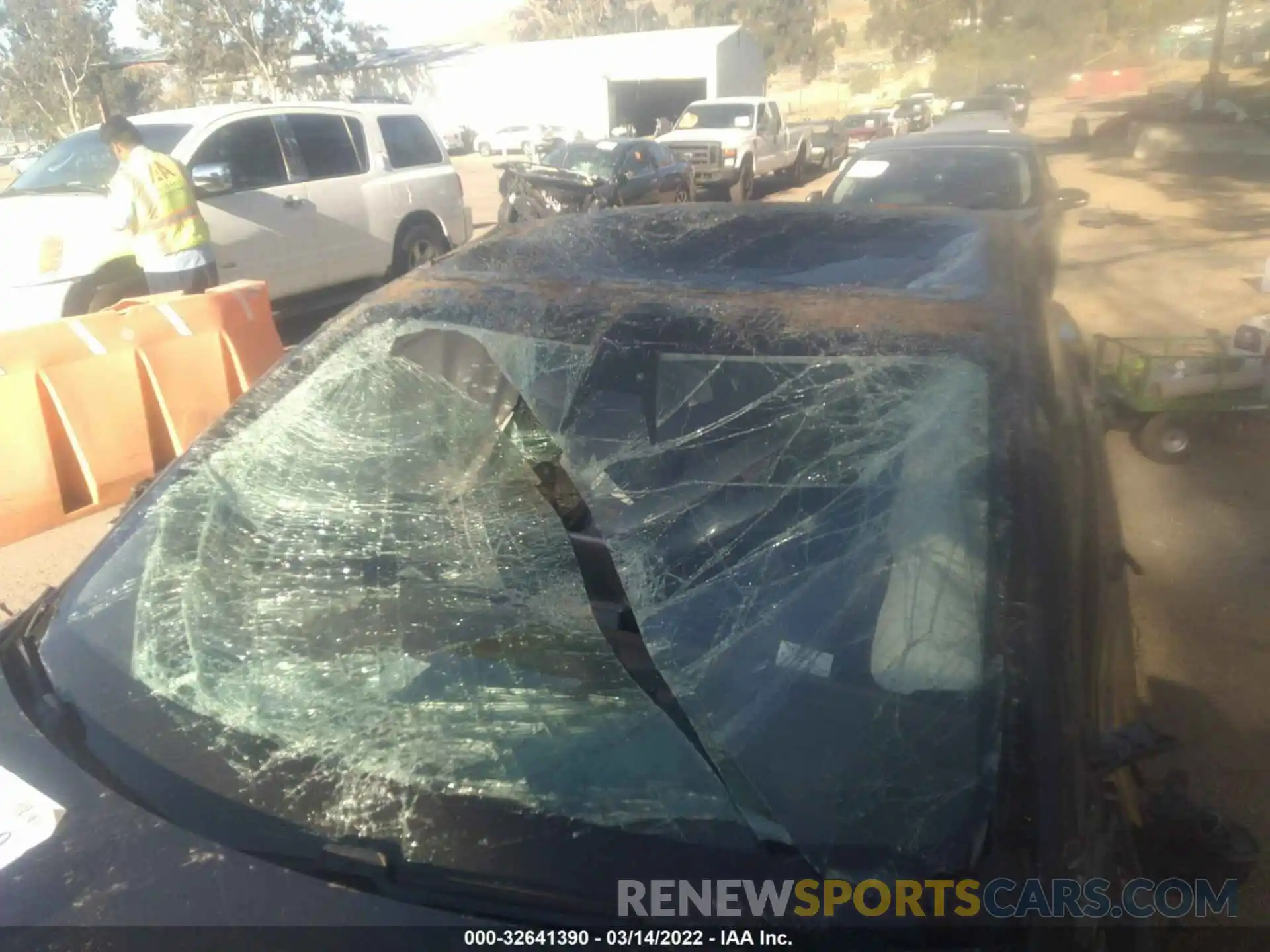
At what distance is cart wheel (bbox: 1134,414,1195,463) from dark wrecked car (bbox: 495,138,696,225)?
9630 millimetres

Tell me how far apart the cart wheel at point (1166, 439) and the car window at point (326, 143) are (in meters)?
6.60

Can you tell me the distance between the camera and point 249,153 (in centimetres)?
742

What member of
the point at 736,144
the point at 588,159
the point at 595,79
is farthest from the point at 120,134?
the point at 595,79

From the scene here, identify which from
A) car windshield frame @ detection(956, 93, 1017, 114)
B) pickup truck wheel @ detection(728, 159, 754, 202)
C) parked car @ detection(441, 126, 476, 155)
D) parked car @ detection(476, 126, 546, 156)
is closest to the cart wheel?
pickup truck wheel @ detection(728, 159, 754, 202)

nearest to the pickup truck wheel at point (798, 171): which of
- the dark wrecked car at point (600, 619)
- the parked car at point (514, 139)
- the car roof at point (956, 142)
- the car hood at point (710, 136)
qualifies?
the car hood at point (710, 136)

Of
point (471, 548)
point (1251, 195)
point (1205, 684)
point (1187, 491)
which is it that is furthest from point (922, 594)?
point (1251, 195)

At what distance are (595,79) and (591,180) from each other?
2379 cm

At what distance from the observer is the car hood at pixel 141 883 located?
1.26 meters

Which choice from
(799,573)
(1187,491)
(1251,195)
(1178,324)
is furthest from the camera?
(1251,195)

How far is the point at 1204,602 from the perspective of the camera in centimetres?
365

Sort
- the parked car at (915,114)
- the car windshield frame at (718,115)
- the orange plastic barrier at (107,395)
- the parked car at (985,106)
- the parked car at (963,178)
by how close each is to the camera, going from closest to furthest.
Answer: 1. the orange plastic barrier at (107,395)
2. the parked car at (963,178)
3. the car windshield frame at (718,115)
4. the parked car at (985,106)
5. the parked car at (915,114)

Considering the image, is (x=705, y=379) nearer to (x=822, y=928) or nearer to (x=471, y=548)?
(x=471, y=548)

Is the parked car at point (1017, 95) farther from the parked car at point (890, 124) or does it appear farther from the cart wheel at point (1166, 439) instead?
the cart wheel at point (1166, 439)

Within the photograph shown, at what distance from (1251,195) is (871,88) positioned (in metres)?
43.0
